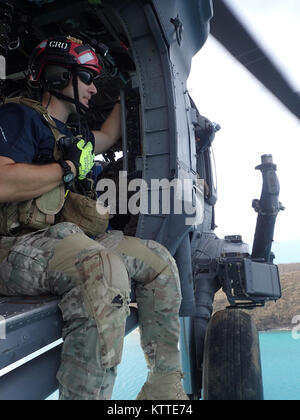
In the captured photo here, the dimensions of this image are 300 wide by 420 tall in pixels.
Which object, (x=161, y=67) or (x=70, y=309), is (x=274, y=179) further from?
(x=70, y=309)

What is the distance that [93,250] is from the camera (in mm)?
1260

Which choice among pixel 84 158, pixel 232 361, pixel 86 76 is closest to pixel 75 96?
pixel 86 76

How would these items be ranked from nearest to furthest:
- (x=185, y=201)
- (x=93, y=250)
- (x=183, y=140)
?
(x=93, y=250) → (x=185, y=201) → (x=183, y=140)

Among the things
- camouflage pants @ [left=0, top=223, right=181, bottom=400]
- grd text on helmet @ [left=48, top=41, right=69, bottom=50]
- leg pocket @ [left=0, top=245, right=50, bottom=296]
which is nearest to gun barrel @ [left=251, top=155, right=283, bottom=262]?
camouflage pants @ [left=0, top=223, right=181, bottom=400]

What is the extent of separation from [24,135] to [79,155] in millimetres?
266

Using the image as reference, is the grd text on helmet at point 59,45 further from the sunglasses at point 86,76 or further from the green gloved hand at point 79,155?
the green gloved hand at point 79,155

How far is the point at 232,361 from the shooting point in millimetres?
2639

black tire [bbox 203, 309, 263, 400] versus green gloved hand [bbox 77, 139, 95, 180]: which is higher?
green gloved hand [bbox 77, 139, 95, 180]

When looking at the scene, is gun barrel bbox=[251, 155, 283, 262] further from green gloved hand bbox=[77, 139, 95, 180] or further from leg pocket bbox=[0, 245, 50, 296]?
leg pocket bbox=[0, 245, 50, 296]

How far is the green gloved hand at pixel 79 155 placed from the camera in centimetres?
154

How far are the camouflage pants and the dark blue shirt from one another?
1.18 feet

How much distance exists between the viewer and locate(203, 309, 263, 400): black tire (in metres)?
2.54

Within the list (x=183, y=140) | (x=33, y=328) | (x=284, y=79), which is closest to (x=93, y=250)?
(x=33, y=328)
